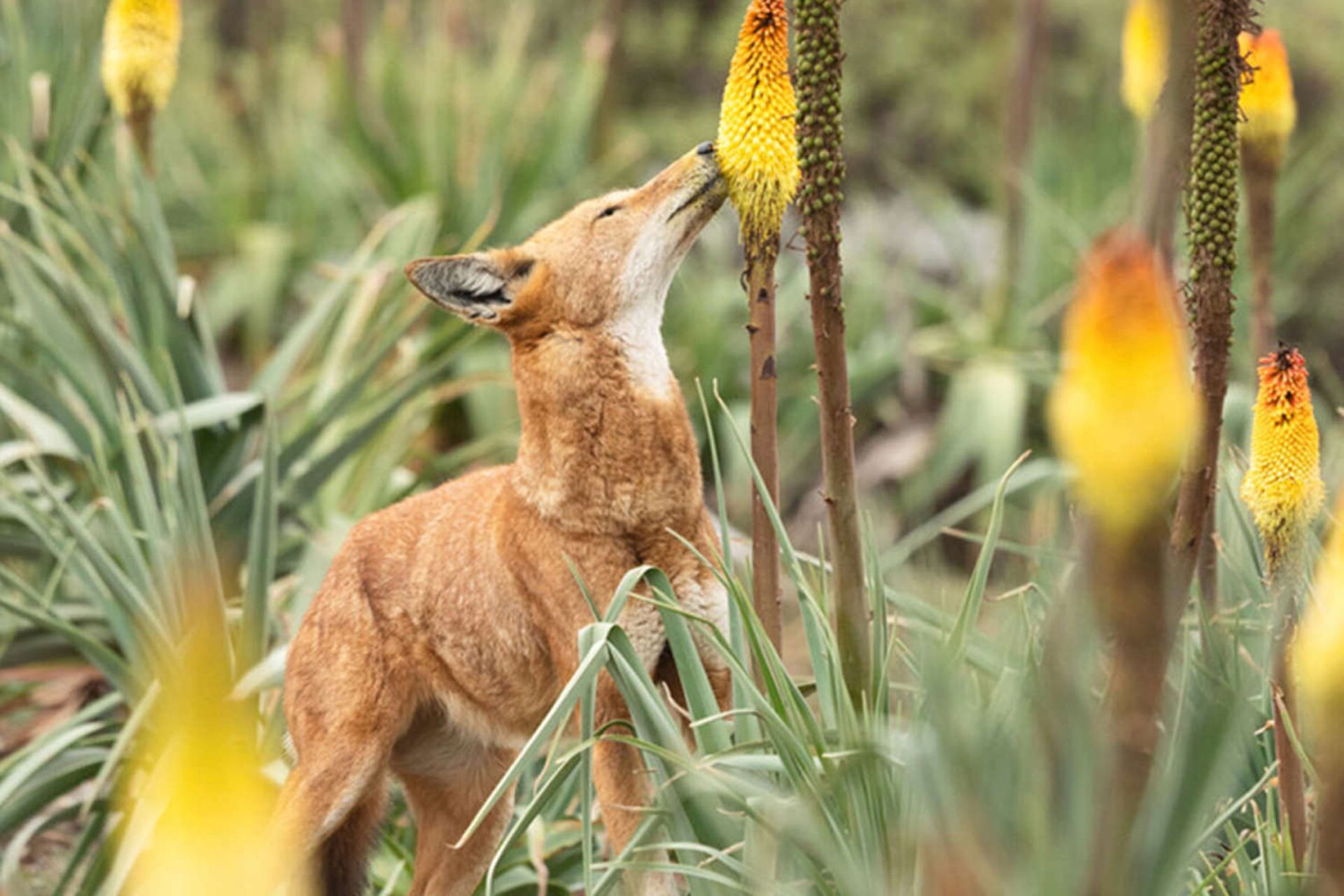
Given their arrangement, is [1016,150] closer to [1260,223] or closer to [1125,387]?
[1260,223]

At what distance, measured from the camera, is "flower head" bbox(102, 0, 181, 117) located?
535 centimetres

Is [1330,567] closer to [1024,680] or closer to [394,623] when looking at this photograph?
[1024,680]

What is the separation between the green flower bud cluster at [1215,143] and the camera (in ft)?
9.00

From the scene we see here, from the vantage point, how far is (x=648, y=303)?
369cm

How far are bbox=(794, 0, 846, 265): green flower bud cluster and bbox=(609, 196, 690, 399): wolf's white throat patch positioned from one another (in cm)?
82

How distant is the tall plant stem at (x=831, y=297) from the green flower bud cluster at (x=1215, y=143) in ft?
1.81

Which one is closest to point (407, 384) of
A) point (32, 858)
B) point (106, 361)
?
point (106, 361)

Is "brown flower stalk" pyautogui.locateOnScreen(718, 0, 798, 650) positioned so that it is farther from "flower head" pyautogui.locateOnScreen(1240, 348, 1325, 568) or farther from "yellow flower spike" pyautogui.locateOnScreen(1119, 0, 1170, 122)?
"yellow flower spike" pyautogui.locateOnScreen(1119, 0, 1170, 122)

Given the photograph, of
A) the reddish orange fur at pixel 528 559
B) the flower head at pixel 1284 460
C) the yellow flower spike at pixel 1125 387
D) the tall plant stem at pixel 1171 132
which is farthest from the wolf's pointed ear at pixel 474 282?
the yellow flower spike at pixel 1125 387

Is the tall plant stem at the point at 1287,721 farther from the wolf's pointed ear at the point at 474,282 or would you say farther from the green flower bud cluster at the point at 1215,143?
the wolf's pointed ear at the point at 474,282

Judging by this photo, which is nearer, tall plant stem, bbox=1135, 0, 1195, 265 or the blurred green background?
tall plant stem, bbox=1135, 0, 1195, 265

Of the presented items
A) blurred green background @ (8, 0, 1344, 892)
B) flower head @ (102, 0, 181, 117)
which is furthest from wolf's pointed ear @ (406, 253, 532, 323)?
flower head @ (102, 0, 181, 117)

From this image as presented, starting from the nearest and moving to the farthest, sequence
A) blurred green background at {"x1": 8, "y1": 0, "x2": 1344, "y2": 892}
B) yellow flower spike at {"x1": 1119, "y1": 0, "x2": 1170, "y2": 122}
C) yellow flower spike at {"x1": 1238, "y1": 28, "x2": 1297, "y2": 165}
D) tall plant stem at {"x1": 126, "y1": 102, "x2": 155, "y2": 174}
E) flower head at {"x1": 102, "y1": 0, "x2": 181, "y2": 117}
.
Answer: yellow flower spike at {"x1": 1238, "y1": 28, "x2": 1297, "y2": 165}
yellow flower spike at {"x1": 1119, "y1": 0, "x2": 1170, "y2": 122}
blurred green background at {"x1": 8, "y1": 0, "x2": 1344, "y2": 892}
flower head at {"x1": 102, "y1": 0, "x2": 181, "y2": 117}
tall plant stem at {"x1": 126, "y1": 102, "x2": 155, "y2": 174}

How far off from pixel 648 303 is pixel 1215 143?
1307 mm
